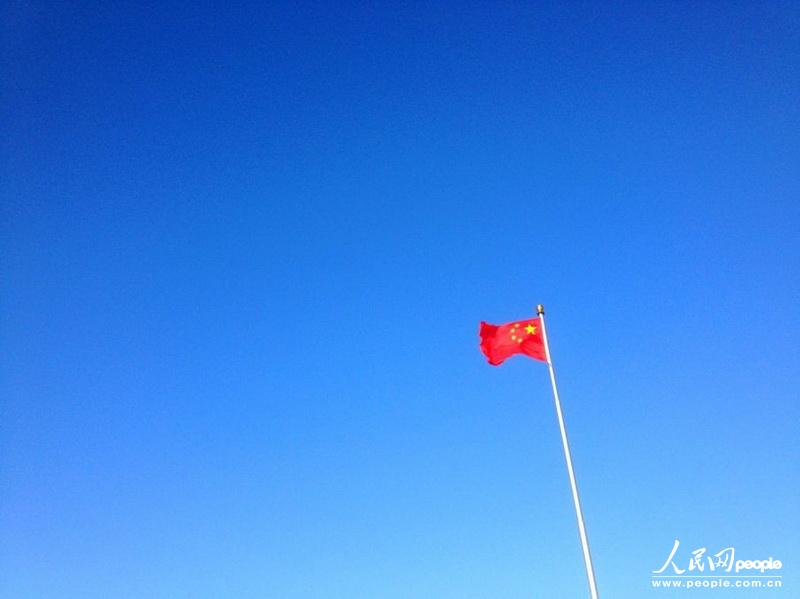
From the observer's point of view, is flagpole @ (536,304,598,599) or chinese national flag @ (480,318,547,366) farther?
chinese national flag @ (480,318,547,366)

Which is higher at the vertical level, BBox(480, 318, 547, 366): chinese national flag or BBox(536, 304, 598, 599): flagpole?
BBox(480, 318, 547, 366): chinese national flag

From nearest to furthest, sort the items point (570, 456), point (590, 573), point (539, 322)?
point (590, 573) → point (570, 456) → point (539, 322)

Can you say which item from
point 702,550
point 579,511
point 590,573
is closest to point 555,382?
point 579,511

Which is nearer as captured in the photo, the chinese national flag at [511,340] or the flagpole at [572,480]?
the flagpole at [572,480]

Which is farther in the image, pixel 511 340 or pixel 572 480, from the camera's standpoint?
pixel 511 340

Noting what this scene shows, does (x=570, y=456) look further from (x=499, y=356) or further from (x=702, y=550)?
(x=702, y=550)

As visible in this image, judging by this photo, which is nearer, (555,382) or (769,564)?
(555,382)

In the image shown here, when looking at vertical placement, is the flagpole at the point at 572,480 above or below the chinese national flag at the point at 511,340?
below

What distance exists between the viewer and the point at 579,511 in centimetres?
1728

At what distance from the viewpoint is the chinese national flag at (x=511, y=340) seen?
2014 cm

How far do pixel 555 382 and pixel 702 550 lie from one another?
543 inches

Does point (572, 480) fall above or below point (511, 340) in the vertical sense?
below

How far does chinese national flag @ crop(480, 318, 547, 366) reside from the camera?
66.1 ft

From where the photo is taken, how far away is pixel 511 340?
20359 millimetres
